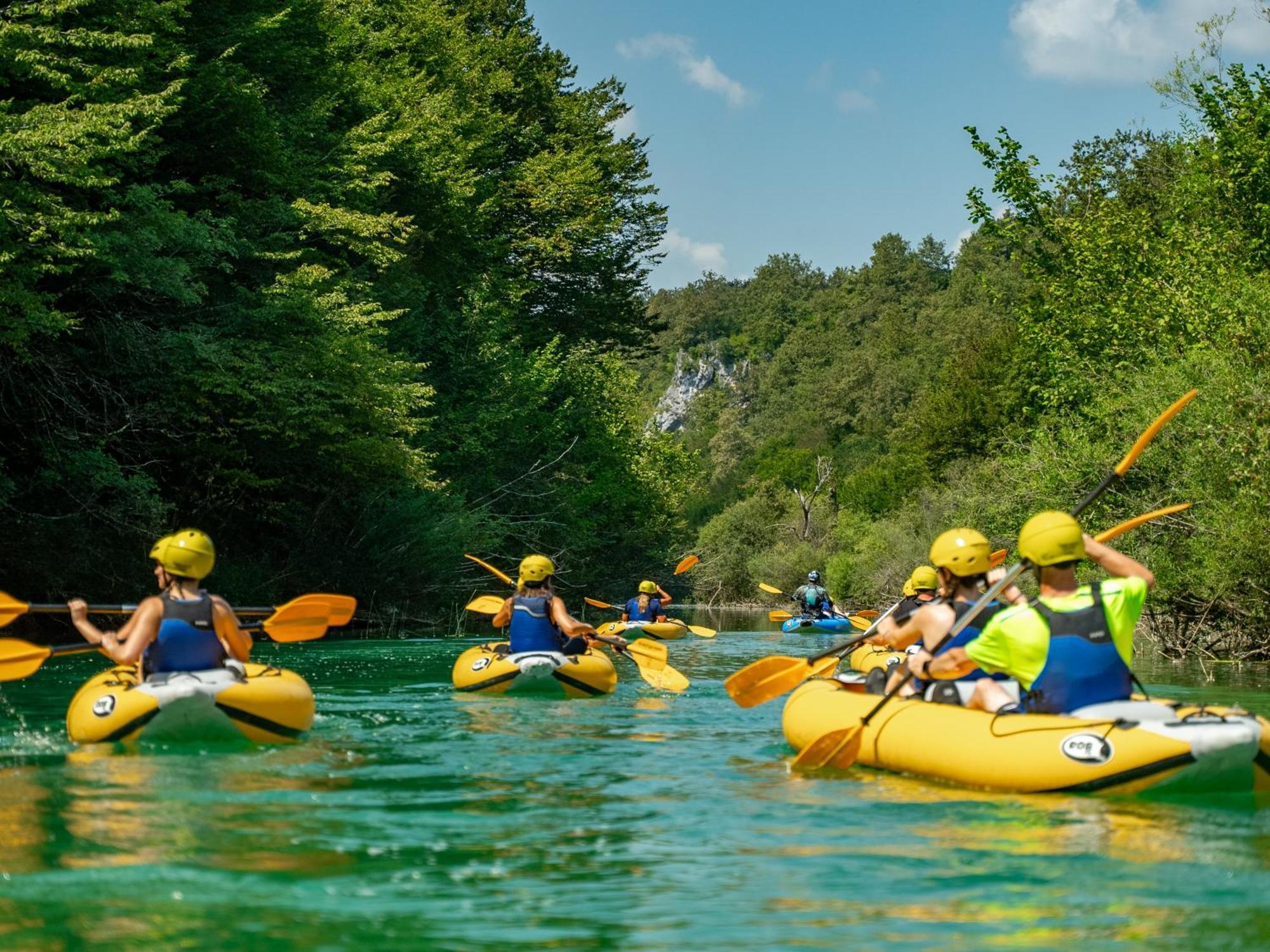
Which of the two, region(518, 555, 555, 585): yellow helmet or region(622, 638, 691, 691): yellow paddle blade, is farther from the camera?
region(622, 638, 691, 691): yellow paddle blade

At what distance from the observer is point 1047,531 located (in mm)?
7992

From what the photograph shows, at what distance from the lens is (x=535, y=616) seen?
45.1 feet

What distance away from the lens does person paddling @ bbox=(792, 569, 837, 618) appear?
88.7 feet

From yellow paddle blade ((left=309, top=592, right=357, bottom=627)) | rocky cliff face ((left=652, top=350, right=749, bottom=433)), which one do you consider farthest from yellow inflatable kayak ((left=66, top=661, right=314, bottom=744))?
rocky cliff face ((left=652, top=350, right=749, bottom=433))

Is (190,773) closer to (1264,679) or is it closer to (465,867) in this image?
(465,867)

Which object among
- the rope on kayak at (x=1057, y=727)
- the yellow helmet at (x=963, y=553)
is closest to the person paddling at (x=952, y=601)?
the yellow helmet at (x=963, y=553)

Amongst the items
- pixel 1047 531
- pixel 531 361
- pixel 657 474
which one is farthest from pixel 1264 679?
pixel 657 474

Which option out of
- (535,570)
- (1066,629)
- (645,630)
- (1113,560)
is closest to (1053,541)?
(1066,629)

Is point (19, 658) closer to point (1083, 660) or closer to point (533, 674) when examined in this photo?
point (533, 674)

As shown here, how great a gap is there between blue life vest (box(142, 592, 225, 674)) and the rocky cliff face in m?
123

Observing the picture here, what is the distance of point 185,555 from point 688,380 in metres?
136

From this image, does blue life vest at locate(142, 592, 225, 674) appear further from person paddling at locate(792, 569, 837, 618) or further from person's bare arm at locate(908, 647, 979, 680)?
person paddling at locate(792, 569, 837, 618)

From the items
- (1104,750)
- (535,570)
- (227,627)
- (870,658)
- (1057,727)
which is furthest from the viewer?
(870,658)

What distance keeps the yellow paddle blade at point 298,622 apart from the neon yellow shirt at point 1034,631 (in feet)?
18.6
